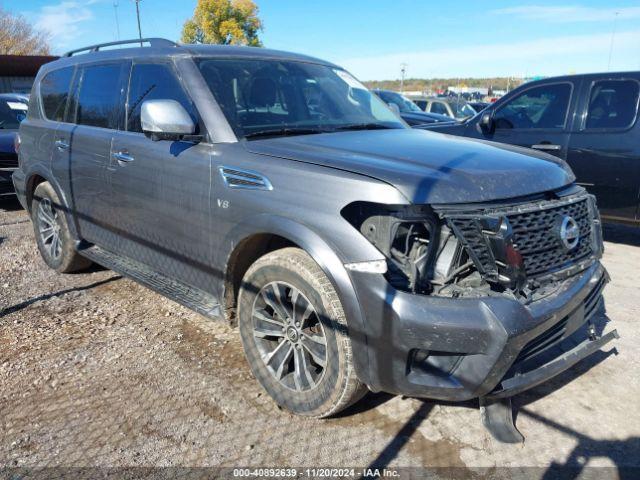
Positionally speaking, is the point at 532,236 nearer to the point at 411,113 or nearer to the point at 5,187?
the point at 5,187

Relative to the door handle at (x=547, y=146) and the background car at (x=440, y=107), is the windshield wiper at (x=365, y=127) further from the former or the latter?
the background car at (x=440, y=107)

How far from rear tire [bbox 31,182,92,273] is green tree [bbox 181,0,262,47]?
44438 mm

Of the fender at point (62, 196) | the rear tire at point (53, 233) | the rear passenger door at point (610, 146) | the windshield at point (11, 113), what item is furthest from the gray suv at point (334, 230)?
the windshield at point (11, 113)

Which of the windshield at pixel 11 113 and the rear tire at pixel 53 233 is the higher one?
the windshield at pixel 11 113

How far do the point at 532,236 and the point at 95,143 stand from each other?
3.32 meters

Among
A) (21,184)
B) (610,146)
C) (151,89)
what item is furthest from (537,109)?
(21,184)

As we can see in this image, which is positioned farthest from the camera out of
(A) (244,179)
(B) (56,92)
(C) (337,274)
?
(B) (56,92)

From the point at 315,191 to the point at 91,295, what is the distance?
299 cm

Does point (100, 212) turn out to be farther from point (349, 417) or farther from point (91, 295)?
point (349, 417)

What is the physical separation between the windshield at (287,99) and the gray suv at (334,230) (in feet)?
0.05

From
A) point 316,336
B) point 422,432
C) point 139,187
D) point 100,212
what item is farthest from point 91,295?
point 422,432

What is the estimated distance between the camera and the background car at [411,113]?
35.6 ft

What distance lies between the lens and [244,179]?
2.96 metres

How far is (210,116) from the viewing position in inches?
127
